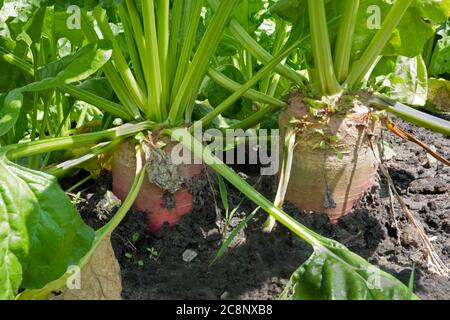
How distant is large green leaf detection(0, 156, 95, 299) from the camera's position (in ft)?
3.81

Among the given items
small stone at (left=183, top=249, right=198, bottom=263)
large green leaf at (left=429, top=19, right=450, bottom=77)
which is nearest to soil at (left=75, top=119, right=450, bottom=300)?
small stone at (left=183, top=249, right=198, bottom=263)

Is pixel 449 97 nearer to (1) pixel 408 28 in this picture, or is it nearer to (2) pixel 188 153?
(1) pixel 408 28

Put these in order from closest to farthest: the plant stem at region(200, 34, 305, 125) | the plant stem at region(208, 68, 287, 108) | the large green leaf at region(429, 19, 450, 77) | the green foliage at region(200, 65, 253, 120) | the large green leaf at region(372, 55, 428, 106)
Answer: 1. the plant stem at region(200, 34, 305, 125)
2. the plant stem at region(208, 68, 287, 108)
3. the green foliage at region(200, 65, 253, 120)
4. the large green leaf at region(372, 55, 428, 106)
5. the large green leaf at region(429, 19, 450, 77)

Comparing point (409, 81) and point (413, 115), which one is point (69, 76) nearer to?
point (413, 115)

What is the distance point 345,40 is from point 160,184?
578 millimetres

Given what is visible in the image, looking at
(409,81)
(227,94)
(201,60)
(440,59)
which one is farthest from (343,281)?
(440,59)

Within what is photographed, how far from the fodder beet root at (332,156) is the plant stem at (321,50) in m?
0.05

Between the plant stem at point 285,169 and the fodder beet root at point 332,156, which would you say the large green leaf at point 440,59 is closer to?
the fodder beet root at point 332,156

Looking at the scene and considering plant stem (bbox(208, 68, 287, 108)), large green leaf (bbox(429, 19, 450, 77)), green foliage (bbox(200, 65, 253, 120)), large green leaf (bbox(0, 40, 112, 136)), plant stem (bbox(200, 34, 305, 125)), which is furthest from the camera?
large green leaf (bbox(429, 19, 450, 77))

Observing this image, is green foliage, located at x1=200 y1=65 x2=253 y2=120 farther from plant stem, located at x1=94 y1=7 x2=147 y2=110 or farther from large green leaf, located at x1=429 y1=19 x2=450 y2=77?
large green leaf, located at x1=429 y1=19 x2=450 y2=77

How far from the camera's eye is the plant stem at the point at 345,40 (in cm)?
145

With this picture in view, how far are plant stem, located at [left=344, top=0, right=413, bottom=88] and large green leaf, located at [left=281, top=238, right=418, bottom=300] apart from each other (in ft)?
1.72

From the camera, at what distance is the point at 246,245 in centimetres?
149
